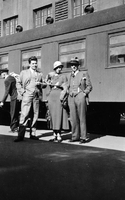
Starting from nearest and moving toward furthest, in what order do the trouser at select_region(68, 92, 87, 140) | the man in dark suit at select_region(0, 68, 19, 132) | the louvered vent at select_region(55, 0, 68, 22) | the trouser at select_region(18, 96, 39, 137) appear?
the trouser at select_region(68, 92, 87, 140), the trouser at select_region(18, 96, 39, 137), the man in dark suit at select_region(0, 68, 19, 132), the louvered vent at select_region(55, 0, 68, 22)

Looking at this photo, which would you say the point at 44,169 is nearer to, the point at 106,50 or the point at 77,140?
the point at 77,140

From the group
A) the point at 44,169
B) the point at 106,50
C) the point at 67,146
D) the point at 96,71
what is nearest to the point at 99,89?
the point at 96,71

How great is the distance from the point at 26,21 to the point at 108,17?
350 inches

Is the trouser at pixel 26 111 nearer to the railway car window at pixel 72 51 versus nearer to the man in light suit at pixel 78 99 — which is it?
the man in light suit at pixel 78 99

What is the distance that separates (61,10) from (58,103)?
7.94 metres

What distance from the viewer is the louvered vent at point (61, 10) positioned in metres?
12.0

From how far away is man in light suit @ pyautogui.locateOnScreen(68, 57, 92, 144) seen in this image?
5.49 meters

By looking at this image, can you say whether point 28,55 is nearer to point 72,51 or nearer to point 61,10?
point 72,51

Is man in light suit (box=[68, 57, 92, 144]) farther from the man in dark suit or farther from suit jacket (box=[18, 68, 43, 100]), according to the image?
the man in dark suit

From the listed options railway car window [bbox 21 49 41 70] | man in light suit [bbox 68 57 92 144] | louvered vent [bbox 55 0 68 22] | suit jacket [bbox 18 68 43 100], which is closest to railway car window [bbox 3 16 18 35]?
louvered vent [bbox 55 0 68 22]

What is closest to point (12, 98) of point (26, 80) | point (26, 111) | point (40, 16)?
point (26, 80)

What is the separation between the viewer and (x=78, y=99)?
220 inches

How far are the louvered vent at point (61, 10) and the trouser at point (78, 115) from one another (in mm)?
7343

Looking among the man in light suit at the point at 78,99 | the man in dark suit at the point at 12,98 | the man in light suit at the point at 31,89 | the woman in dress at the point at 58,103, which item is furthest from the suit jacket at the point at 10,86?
the man in light suit at the point at 78,99
